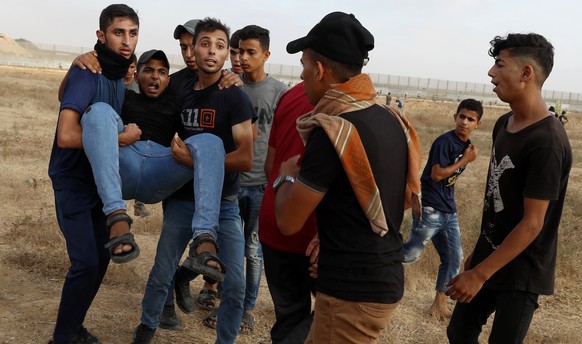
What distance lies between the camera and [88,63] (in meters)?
4.08

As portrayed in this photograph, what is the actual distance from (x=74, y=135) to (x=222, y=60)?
1101 mm

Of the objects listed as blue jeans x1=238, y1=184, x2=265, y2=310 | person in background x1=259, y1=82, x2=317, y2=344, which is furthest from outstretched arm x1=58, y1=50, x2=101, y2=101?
blue jeans x1=238, y1=184, x2=265, y2=310

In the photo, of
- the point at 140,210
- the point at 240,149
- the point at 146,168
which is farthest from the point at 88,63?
the point at 140,210

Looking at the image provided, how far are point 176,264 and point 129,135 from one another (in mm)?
960

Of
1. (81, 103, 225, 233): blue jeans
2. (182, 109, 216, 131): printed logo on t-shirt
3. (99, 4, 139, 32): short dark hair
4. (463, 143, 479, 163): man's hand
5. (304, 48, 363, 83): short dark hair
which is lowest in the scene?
(81, 103, 225, 233): blue jeans

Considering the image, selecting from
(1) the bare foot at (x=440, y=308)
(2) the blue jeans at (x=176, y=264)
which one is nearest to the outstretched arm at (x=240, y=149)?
(2) the blue jeans at (x=176, y=264)

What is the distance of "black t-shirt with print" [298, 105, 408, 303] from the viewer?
258 centimetres

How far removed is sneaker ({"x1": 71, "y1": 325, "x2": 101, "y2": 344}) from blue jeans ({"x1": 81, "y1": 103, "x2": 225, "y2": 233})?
1.11m

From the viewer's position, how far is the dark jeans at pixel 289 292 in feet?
11.7

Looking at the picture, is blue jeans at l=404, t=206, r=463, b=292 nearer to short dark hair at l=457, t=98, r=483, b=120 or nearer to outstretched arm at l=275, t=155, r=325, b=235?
short dark hair at l=457, t=98, r=483, b=120

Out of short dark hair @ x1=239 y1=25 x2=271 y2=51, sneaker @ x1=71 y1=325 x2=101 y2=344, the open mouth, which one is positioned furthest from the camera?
short dark hair @ x1=239 y1=25 x2=271 y2=51

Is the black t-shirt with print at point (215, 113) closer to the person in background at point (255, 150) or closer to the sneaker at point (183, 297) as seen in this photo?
the person in background at point (255, 150)

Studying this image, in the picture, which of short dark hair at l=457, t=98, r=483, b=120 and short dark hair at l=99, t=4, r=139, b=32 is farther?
short dark hair at l=457, t=98, r=483, b=120

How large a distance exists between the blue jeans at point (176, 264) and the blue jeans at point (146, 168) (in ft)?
0.70
